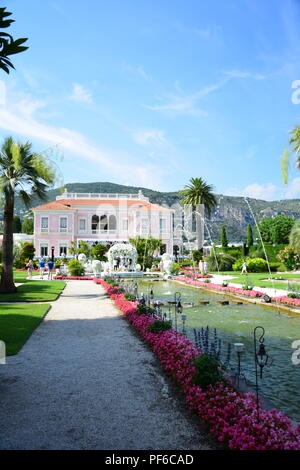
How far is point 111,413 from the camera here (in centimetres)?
481

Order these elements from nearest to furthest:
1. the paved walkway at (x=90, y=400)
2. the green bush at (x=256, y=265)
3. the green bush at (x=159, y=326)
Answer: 1. the paved walkway at (x=90, y=400)
2. the green bush at (x=159, y=326)
3. the green bush at (x=256, y=265)

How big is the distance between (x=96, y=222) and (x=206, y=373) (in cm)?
5336

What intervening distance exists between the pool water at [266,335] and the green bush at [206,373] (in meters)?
0.99

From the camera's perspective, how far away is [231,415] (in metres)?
4.35

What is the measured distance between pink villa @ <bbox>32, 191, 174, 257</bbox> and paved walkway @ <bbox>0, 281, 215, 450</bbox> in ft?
148

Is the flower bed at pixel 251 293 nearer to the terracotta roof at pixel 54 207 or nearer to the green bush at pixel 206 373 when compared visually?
the green bush at pixel 206 373

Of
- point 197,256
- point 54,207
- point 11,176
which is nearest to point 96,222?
point 54,207

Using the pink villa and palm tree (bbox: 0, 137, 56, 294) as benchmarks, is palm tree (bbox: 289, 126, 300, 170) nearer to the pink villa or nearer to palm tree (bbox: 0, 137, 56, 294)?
palm tree (bbox: 0, 137, 56, 294)

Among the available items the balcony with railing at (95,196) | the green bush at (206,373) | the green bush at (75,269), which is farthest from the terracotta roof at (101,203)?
the green bush at (206,373)

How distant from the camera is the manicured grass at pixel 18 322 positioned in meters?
8.68

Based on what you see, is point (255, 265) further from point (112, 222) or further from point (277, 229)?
point (277, 229)

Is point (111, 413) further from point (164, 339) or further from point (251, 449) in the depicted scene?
point (164, 339)

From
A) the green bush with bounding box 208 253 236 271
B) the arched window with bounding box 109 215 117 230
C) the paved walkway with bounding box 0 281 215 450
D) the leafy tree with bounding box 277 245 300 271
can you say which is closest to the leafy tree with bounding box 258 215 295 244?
the green bush with bounding box 208 253 236 271

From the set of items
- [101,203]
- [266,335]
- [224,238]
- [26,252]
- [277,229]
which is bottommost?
[266,335]
